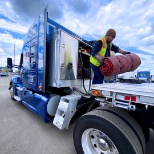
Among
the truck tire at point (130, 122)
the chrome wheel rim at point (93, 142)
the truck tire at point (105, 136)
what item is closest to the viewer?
the truck tire at point (105, 136)

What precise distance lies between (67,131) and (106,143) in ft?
5.07

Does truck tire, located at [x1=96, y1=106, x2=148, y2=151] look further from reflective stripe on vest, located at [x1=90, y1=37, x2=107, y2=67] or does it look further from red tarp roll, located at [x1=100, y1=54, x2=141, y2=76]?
reflective stripe on vest, located at [x1=90, y1=37, x2=107, y2=67]

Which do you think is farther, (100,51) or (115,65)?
(100,51)

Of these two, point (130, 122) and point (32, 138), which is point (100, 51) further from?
point (32, 138)

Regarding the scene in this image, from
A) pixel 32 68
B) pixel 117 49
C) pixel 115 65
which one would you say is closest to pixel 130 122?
pixel 115 65

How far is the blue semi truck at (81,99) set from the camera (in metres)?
1.65

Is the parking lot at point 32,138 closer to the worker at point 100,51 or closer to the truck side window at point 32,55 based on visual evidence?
the worker at point 100,51

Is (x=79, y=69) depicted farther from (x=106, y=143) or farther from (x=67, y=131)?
(x=106, y=143)

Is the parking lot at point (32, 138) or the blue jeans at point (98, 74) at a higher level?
the blue jeans at point (98, 74)

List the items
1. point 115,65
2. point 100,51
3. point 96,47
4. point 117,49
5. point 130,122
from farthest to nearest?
point 117,49 < point 100,51 < point 96,47 < point 115,65 < point 130,122

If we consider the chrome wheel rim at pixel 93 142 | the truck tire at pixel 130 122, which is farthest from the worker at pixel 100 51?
the chrome wheel rim at pixel 93 142

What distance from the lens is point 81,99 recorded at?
2.78 meters

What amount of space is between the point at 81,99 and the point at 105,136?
1000 mm

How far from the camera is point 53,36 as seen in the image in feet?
9.96
